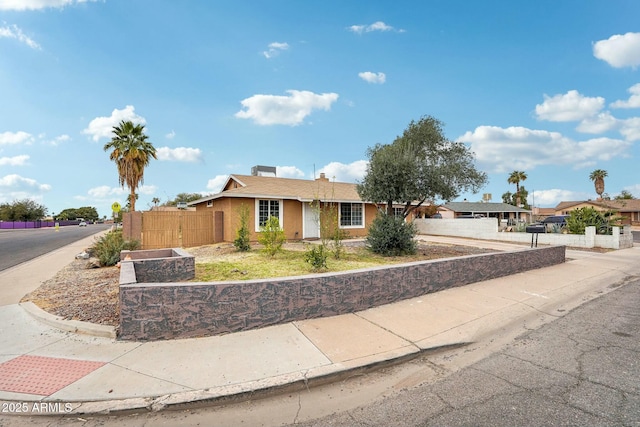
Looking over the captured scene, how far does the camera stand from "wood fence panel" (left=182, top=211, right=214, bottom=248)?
1484 centimetres

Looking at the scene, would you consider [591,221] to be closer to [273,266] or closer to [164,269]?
[273,266]

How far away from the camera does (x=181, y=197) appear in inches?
2253

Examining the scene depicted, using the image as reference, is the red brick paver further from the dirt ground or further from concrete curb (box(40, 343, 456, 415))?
the dirt ground

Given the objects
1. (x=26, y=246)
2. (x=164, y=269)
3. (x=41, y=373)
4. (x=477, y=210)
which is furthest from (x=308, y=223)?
(x=477, y=210)

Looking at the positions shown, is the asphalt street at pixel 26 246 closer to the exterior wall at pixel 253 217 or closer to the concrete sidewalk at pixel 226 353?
the exterior wall at pixel 253 217

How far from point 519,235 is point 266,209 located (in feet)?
49.4

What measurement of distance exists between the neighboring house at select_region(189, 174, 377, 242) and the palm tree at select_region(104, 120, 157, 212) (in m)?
8.42

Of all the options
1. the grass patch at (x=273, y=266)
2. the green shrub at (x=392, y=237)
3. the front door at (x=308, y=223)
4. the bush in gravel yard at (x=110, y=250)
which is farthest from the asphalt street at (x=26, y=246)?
the green shrub at (x=392, y=237)

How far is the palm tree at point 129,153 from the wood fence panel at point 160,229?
11.3 meters

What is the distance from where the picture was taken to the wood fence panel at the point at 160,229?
46.8ft

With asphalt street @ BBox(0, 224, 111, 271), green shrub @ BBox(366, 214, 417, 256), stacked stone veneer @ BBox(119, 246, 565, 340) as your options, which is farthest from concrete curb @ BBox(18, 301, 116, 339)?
green shrub @ BBox(366, 214, 417, 256)

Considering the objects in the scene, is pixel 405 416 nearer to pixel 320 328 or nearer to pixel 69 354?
pixel 320 328

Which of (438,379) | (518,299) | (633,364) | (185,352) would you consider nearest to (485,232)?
(518,299)

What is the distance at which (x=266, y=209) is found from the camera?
15586 millimetres
